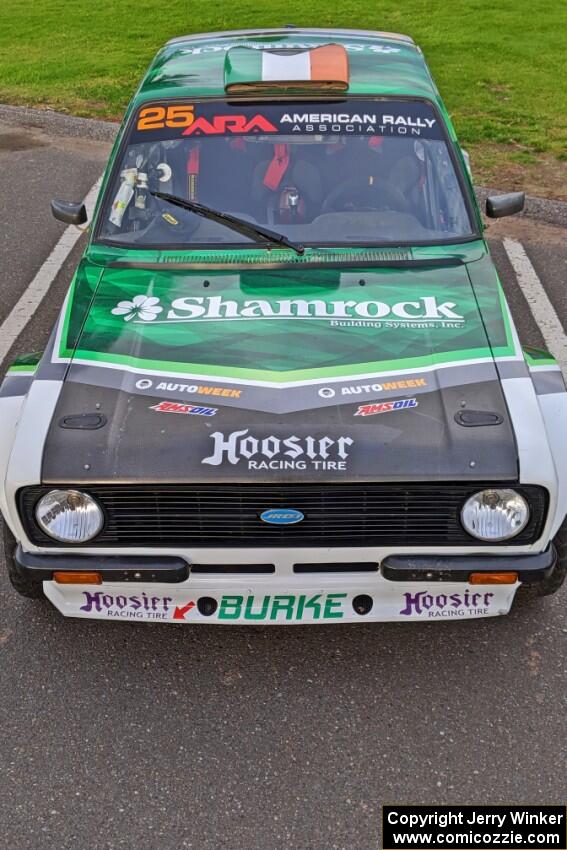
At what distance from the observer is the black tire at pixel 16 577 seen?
10.1ft

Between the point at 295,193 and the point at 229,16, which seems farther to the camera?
the point at 229,16

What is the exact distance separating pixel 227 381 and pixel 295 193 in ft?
4.39

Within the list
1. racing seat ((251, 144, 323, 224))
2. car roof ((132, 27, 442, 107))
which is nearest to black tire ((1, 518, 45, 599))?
racing seat ((251, 144, 323, 224))

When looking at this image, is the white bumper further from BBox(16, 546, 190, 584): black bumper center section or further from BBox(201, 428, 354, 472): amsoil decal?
BBox(201, 428, 354, 472): amsoil decal

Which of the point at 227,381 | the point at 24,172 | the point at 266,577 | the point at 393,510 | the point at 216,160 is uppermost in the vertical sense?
the point at 216,160

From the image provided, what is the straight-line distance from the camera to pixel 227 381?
10.3 ft

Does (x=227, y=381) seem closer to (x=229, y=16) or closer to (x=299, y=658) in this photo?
(x=299, y=658)

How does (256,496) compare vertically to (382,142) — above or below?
below

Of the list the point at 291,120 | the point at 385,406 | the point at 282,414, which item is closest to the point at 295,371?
the point at 282,414

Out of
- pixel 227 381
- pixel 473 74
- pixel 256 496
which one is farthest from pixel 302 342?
pixel 473 74

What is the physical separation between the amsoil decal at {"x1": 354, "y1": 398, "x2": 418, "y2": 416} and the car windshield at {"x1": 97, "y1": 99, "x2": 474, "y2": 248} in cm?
115

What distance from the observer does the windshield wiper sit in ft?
12.8

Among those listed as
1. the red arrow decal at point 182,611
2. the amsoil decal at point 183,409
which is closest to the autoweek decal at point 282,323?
the amsoil decal at point 183,409

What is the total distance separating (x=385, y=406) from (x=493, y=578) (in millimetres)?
661
